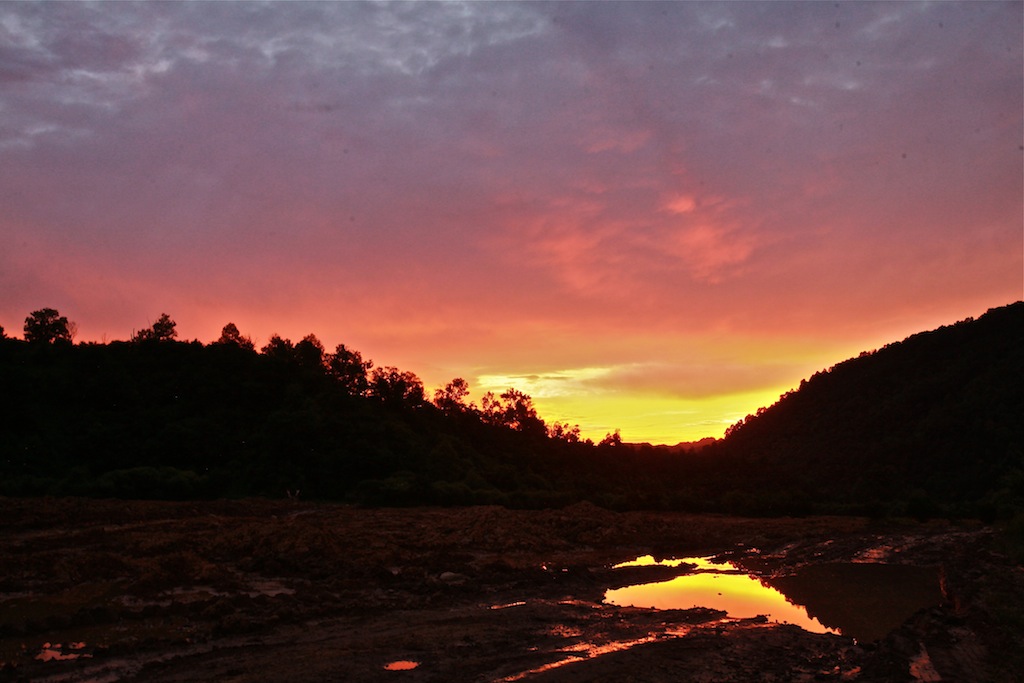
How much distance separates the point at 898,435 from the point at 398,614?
7185cm

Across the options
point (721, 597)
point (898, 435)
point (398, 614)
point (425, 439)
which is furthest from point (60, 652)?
point (898, 435)

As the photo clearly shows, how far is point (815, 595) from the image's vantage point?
16.8 metres

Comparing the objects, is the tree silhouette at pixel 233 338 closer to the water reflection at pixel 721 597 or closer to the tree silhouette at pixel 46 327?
the tree silhouette at pixel 46 327

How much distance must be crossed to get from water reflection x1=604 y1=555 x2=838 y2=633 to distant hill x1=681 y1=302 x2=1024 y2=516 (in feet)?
88.5

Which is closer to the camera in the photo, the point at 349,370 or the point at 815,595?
the point at 815,595

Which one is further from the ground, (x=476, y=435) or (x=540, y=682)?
(x=476, y=435)

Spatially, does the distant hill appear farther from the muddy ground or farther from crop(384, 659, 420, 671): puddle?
crop(384, 659, 420, 671): puddle

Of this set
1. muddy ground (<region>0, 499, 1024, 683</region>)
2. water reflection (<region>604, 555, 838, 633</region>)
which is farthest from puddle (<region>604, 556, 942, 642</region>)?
muddy ground (<region>0, 499, 1024, 683</region>)

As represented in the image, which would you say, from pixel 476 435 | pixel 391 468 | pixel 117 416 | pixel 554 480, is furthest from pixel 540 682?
pixel 476 435

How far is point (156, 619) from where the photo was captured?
1140 centimetres

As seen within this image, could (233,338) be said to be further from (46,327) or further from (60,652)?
(60,652)

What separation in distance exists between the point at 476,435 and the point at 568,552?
156 ft

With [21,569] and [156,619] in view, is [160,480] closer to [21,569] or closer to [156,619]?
[21,569]

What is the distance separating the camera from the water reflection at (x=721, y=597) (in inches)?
556
